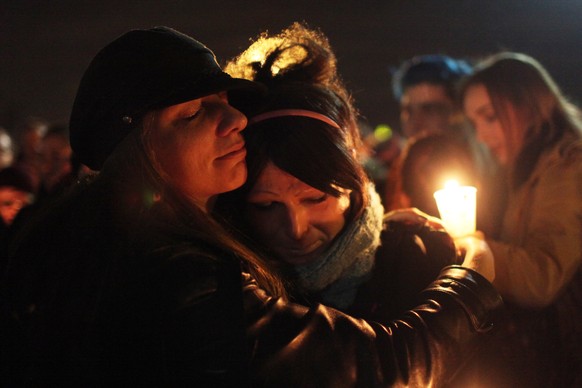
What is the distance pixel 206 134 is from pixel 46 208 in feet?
2.32

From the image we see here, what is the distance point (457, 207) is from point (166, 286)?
1.49m

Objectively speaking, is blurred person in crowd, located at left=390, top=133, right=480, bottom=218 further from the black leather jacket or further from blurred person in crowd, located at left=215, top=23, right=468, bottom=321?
the black leather jacket

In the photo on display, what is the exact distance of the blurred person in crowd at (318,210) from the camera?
2.37 m

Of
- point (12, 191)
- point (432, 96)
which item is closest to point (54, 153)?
point (12, 191)

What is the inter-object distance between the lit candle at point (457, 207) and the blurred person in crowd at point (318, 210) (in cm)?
8

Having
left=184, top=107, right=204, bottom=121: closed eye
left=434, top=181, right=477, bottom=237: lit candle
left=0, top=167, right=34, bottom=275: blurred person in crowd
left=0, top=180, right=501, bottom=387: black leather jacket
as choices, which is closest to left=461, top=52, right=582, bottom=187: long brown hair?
left=434, top=181, right=477, bottom=237: lit candle

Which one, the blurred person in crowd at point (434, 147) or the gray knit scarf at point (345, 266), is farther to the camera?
the blurred person in crowd at point (434, 147)

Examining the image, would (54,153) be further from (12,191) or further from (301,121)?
(301,121)

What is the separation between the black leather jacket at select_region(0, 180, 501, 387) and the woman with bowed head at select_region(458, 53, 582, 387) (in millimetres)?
773

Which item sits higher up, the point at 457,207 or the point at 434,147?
the point at 457,207

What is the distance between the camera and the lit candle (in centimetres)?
242

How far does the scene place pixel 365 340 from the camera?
1744mm

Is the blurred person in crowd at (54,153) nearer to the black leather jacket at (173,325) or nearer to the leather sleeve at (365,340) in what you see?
the black leather jacket at (173,325)

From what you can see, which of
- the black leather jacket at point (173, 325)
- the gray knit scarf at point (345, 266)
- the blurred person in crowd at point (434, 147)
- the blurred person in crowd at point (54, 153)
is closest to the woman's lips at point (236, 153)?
the black leather jacket at point (173, 325)
